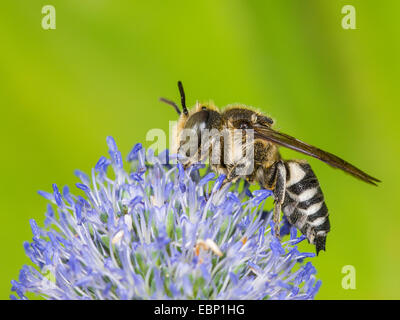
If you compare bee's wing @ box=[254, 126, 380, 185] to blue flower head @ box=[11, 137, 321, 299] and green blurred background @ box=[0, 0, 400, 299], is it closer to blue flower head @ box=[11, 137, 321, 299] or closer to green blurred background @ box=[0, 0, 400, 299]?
blue flower head @ box=[11, 137, 321, 299]

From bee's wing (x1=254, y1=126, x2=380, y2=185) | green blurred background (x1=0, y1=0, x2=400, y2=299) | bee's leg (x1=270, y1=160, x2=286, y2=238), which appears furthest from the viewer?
green blurred background (x1=0, y1=0, x2=400, y2=299)

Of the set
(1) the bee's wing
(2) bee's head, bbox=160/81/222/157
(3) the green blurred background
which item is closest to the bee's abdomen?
(1) the bee's wing

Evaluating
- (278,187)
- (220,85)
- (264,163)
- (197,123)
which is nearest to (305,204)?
→ (278,187)

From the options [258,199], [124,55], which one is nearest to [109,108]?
[124,55]

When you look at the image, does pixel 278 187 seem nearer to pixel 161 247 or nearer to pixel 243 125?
pixel 243 125

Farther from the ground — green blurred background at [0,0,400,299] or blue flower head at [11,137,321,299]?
green blurred background at [0,0,400,299]

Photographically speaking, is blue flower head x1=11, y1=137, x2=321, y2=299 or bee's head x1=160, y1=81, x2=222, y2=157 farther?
bee's head x1=160, y1=81, x2=222, y2=157

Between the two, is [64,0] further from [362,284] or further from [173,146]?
[362,284]
